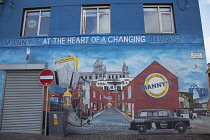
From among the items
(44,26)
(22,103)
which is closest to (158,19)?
(44,26)

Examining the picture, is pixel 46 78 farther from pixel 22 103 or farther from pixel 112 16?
pixel 112 16

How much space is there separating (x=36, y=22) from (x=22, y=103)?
15.0 feet

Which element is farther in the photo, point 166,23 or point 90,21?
point 90,21

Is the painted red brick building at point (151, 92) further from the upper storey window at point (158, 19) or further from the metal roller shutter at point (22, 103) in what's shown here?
the metal roller shutter at point (22, 103)

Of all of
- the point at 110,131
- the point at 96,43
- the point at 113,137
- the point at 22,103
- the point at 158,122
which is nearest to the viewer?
the point at 113,137

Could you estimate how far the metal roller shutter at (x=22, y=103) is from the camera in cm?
807

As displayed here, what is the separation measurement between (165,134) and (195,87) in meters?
2.74

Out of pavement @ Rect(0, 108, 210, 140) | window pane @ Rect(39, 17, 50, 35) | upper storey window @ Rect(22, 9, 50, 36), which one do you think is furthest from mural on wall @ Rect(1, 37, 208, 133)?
upper storey window @ Rect(22, 9, 50, 36)

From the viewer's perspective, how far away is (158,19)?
29.5 ft

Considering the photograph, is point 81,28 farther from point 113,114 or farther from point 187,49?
point 187,49

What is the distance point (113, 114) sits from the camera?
7.88 meters

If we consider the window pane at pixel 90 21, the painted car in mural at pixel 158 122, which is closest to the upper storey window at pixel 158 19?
the window pane at pixel 90 21

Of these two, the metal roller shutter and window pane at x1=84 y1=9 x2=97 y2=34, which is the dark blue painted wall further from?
the metal roller shutter

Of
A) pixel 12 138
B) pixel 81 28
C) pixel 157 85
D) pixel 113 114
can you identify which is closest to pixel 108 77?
pixel 113 114
